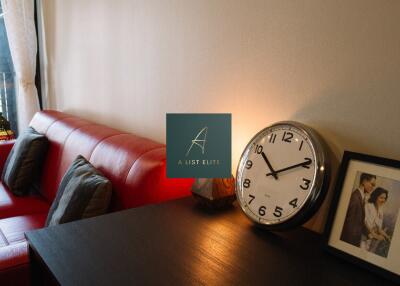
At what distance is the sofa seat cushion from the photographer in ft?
6.24

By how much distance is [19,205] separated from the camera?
1.97 metres

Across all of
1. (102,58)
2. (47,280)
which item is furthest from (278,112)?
(102,58)

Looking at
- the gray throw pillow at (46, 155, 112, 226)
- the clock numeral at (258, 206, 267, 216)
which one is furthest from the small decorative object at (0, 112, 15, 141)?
the clock numeral at (258, 206, 267, 216)

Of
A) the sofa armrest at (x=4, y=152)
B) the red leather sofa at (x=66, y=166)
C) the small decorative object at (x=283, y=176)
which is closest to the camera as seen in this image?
the small decorative object at (x=283, y=176)

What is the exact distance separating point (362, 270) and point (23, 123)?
3.10 m

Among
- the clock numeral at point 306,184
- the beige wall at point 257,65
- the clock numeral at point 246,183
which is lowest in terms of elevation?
the clock numeral at point 246,183

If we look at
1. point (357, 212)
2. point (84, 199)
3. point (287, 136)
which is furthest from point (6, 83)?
point (357, 212)

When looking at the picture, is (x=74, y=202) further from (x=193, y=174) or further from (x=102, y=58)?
(x=102, y=58)

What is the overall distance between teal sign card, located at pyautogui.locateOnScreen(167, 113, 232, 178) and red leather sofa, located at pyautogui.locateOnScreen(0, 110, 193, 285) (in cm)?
25

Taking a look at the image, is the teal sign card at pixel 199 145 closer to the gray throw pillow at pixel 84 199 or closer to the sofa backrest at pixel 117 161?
the sofa backrest at pixel 117 161

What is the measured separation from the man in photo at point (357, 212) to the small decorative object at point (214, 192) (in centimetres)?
40

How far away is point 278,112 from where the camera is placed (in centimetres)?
106

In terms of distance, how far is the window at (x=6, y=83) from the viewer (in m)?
3.06

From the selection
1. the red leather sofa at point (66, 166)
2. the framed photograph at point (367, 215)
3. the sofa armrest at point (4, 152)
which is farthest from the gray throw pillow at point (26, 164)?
the framed photograph at point (367, 215)
